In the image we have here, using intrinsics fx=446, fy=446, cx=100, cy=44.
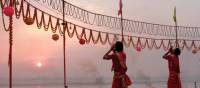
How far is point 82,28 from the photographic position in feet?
26.1

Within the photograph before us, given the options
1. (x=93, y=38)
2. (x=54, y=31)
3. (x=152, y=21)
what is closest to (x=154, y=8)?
(x=152, y=21)

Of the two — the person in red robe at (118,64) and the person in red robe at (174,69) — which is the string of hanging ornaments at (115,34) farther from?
the person in red robe at (174,69)

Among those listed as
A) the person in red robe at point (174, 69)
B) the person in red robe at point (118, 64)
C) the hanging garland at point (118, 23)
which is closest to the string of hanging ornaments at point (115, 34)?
the hanging garland at point (118, 23)

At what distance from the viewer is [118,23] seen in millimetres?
8883

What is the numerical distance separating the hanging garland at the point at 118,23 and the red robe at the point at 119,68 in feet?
4.86

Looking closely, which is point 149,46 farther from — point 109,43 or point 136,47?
point 109,43

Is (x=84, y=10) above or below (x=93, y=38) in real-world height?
above

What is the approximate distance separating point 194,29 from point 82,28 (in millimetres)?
3121

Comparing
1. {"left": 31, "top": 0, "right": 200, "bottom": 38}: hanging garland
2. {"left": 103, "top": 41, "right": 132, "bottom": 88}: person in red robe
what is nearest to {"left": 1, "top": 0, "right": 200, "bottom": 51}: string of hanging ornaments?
{"left": 31, "top": 0, "right": 200, "bottom": 38}: hanging garland

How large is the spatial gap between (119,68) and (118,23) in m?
2.53

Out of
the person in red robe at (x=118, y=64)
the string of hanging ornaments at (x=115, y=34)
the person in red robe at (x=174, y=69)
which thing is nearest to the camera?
the person in red robe at (x=118, y=64)

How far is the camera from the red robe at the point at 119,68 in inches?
253

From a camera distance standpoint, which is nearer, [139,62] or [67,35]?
[67,35]

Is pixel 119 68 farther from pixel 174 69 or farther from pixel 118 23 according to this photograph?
pixel 118 23
